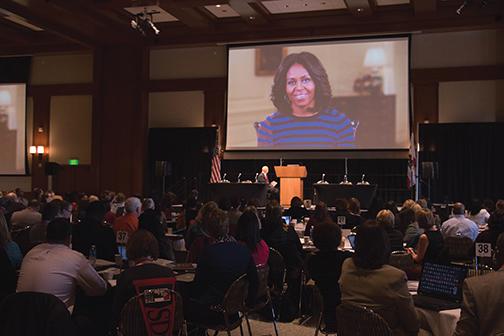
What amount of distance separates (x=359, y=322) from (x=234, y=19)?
14728 mm

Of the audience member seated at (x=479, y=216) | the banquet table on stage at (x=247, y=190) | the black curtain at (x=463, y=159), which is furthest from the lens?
the black curtain at (x=463, y=159)

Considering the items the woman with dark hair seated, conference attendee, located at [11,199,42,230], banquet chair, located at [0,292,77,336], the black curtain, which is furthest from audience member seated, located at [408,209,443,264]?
the black curtain

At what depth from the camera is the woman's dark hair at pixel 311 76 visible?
16469 millimetres

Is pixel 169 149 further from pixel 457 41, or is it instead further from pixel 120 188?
pixel 457 41

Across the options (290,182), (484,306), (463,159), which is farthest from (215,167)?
(484,306)

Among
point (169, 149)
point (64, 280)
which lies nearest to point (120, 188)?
point (169, 149)

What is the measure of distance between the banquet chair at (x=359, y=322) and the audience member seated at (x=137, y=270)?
1107 millimetres

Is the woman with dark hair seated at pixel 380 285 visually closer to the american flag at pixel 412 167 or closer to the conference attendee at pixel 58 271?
the conference attendee at pixel 58 271

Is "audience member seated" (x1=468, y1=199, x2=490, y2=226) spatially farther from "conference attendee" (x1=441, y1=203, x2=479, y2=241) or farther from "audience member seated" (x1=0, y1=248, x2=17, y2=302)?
"audience member seated" (x1=0, y1=248, x2=17, y2=302)

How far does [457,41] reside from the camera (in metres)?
15.8

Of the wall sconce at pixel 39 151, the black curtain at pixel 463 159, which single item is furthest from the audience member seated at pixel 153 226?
the wall sconce at pixel 39 151

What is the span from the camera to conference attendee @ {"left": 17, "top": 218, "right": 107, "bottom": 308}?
3.63 meters

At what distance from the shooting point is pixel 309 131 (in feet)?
54.2

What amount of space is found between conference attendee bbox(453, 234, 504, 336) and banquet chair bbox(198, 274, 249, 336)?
199 cm
